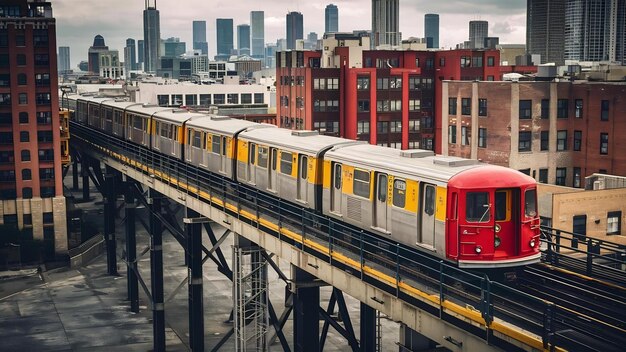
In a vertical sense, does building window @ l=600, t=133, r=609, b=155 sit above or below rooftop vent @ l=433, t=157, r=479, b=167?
below

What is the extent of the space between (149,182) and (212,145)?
30.1 feet

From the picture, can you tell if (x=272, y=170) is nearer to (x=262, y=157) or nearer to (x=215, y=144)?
(x=262, y=157)

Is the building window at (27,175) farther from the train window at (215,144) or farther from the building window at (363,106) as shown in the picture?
the train window at (215,144)

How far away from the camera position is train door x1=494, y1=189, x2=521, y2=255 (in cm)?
2302

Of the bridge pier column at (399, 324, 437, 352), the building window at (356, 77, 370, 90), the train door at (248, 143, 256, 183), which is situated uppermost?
the building window at (356, 77, 370, 90)

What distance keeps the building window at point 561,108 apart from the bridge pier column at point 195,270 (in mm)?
31651

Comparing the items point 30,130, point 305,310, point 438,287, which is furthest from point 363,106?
point 438,287

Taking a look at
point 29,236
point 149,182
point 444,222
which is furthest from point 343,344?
point 29,236

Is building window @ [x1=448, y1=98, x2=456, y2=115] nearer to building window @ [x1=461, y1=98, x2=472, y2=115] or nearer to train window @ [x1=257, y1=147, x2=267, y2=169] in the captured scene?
building window @ [x1=461, y1=98, x2=472, y2=115]

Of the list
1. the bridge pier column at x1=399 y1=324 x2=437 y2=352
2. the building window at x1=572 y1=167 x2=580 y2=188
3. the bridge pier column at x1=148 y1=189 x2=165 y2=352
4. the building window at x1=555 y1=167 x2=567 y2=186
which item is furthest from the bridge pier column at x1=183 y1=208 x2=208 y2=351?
the building window at x1=572 y1=167 x2=580 y2=188

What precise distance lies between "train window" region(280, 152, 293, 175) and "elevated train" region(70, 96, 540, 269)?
0.04m

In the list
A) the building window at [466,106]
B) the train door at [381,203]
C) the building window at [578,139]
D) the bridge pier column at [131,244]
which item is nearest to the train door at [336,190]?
the train door at [381,203]

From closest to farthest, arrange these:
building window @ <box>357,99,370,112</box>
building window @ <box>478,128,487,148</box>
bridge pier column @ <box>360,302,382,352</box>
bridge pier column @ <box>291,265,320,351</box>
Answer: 1. bridge pier column @ <box>291,265,320,351</box>
2. bridge pier column @ <box>360,302,382,352</box>
3. building window @ <box>478,128,487,148</box>
4. building window @ <box>357,99,370,112</box>

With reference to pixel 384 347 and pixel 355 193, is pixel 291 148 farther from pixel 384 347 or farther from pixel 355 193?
pixel 384 347
